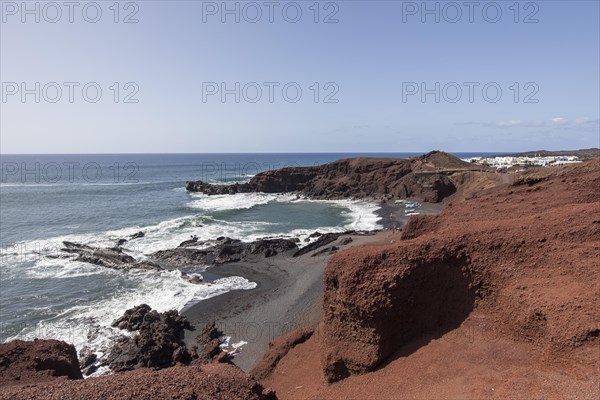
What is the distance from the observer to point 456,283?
11.3 metres

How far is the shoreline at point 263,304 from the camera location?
19844 millimetres

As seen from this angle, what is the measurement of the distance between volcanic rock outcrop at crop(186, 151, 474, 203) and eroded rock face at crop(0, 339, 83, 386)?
53572 mm

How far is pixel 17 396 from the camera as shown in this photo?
289 inches

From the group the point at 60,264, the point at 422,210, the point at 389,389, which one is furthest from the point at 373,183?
the point at 389,389

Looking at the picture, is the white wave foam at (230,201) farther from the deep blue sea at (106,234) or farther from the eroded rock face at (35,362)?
the eroded rock face at (35,362)

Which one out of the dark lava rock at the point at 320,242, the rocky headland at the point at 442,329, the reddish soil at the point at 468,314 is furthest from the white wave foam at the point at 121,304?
the reddish soil at the point at 468,314

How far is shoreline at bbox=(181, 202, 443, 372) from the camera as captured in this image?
19844 mm

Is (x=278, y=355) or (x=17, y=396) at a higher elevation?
(x=17, y=396)

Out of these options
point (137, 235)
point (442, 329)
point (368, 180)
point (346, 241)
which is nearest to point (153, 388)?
point (442, 329)

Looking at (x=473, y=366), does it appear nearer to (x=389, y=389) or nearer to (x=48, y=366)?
(x=389, y=389)

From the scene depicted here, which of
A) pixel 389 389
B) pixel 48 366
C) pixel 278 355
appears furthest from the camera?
pixel 278 355

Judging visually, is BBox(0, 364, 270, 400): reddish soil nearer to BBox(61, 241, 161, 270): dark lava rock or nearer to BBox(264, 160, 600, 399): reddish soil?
BBox(264, 160, 600, 399): reddish soil

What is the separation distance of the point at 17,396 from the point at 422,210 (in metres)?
50.4

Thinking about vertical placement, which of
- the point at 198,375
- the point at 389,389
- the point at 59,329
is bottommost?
the point at 59,329
